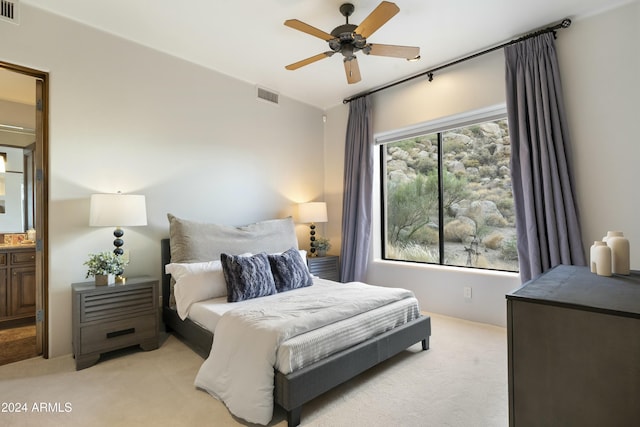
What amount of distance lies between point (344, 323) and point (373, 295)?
538 mm

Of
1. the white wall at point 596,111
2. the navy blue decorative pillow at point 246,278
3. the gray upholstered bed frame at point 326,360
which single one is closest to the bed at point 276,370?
the gray upholstered bed frame at point 326,360

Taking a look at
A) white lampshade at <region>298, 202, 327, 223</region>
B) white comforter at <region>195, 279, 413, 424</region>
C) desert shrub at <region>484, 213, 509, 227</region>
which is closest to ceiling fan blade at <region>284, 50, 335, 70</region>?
white lampshade at <region>298, 202, 327, 223</region>

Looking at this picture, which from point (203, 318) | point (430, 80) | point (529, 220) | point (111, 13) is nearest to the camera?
point (203, 318)

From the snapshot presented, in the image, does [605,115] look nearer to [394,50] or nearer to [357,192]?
[394,50]

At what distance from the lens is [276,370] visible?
1.84m

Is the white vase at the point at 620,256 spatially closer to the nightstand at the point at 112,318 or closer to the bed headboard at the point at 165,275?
the nightstand at the point at 112,318

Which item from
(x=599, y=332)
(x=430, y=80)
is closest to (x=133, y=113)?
(x=430, y=80)

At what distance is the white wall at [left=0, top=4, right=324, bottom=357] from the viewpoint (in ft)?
9.09

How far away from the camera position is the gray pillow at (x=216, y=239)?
3088mm

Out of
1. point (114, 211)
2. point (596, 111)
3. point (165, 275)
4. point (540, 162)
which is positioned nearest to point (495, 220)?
point (540, 162)

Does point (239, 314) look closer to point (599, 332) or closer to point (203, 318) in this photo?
point (203, 318)

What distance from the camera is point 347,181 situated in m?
4.62

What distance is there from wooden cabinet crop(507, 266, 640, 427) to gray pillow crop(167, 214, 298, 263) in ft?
8.66

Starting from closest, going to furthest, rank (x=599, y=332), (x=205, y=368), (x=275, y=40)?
(x=599, y=332), (x=205, y=368), (x=275, y=40)
